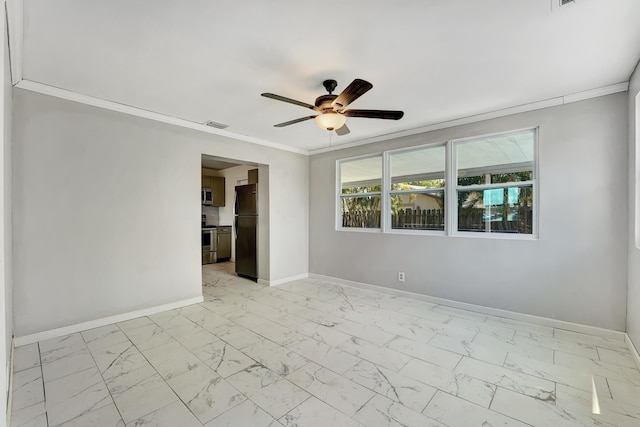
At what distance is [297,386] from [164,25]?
2721mm

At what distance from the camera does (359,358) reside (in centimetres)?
251

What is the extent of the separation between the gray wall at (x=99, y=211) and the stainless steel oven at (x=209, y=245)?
326cm

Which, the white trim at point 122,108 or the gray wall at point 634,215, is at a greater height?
the white trim at point 122,108

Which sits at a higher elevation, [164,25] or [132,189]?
[164,25]

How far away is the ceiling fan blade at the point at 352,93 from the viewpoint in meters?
2.06

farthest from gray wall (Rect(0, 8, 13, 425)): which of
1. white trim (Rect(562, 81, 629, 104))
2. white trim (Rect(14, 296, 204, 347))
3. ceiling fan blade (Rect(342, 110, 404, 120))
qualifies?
white trim (Rect(562, 81, 629, 104))

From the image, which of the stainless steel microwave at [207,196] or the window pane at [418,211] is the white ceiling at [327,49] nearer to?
the window pane at [418,211]

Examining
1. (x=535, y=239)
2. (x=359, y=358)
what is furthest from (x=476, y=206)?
(x=359, y=358)

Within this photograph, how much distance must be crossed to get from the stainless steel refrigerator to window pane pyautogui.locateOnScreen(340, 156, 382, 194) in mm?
1640

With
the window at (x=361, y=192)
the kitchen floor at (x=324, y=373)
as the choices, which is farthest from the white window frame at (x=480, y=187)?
the window at (x=361, y=192)

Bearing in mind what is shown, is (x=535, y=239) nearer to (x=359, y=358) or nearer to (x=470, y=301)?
(x=470, y=301)

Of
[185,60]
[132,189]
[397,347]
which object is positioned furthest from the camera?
[132,189]

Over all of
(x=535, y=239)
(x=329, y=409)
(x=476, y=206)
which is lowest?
(x=329, y=409)

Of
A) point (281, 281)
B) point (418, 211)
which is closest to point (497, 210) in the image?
point (418, 211)
